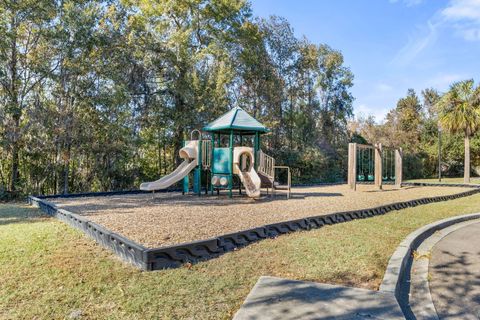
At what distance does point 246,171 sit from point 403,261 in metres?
7.19

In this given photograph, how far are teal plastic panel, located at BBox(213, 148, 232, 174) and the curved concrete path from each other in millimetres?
6381

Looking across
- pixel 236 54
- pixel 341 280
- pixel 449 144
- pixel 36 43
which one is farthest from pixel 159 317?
pixel 449 144

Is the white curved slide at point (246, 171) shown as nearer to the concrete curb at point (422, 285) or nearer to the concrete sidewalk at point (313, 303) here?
the concrete curb at point (422, 285)

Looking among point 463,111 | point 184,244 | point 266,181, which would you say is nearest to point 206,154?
point 266,181

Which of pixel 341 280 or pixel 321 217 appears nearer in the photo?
pixel 341 280

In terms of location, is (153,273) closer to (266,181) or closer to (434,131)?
(266,181)

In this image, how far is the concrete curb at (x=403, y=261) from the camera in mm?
3486

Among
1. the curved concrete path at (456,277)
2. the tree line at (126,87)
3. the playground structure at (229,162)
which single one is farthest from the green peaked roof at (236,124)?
the curved concrete path at (456,277)

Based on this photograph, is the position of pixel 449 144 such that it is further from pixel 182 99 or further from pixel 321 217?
pixel 321 217

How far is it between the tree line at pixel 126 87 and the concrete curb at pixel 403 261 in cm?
1092

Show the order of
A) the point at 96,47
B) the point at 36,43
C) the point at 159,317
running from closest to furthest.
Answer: the point at 159,317, the point at 36,43, the point at 96,47

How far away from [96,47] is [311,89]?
49.4ft

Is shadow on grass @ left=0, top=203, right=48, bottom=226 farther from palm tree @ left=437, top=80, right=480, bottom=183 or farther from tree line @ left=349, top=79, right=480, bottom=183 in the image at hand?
palm tree @ left=437, top=80, right=480, bottom=183

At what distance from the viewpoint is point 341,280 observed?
3652 millimetres
